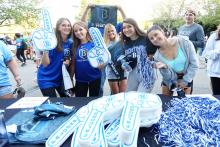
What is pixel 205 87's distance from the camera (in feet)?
18.1

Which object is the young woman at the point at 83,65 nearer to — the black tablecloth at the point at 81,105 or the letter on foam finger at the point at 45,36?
the letter on foam finger at the point at 45,36

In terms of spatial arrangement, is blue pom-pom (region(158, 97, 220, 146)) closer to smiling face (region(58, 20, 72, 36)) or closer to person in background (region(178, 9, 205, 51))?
smiling face (region(58, 20, 72, 36))

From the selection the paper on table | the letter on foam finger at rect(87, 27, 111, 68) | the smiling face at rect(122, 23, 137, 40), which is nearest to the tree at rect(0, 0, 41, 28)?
the smiling face at rect(122, 23, 137, 40)

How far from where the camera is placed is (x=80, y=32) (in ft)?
8.84

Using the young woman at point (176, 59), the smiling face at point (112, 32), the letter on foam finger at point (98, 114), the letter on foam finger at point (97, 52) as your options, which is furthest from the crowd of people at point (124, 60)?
the letter on foam finger at point (98, 114)

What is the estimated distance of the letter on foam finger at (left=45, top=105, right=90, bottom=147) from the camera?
4.70ft

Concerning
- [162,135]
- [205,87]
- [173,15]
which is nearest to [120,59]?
[162,135]

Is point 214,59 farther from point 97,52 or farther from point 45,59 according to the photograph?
point 45,59

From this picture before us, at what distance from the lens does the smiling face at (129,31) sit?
8.64ft

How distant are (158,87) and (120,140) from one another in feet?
14.2

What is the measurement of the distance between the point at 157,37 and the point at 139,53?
11.3 inches

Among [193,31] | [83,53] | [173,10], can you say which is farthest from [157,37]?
[173,10]

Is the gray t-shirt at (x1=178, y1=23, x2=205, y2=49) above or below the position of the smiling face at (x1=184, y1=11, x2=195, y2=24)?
below

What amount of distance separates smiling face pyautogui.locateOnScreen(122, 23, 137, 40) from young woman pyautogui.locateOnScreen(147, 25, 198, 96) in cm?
24
